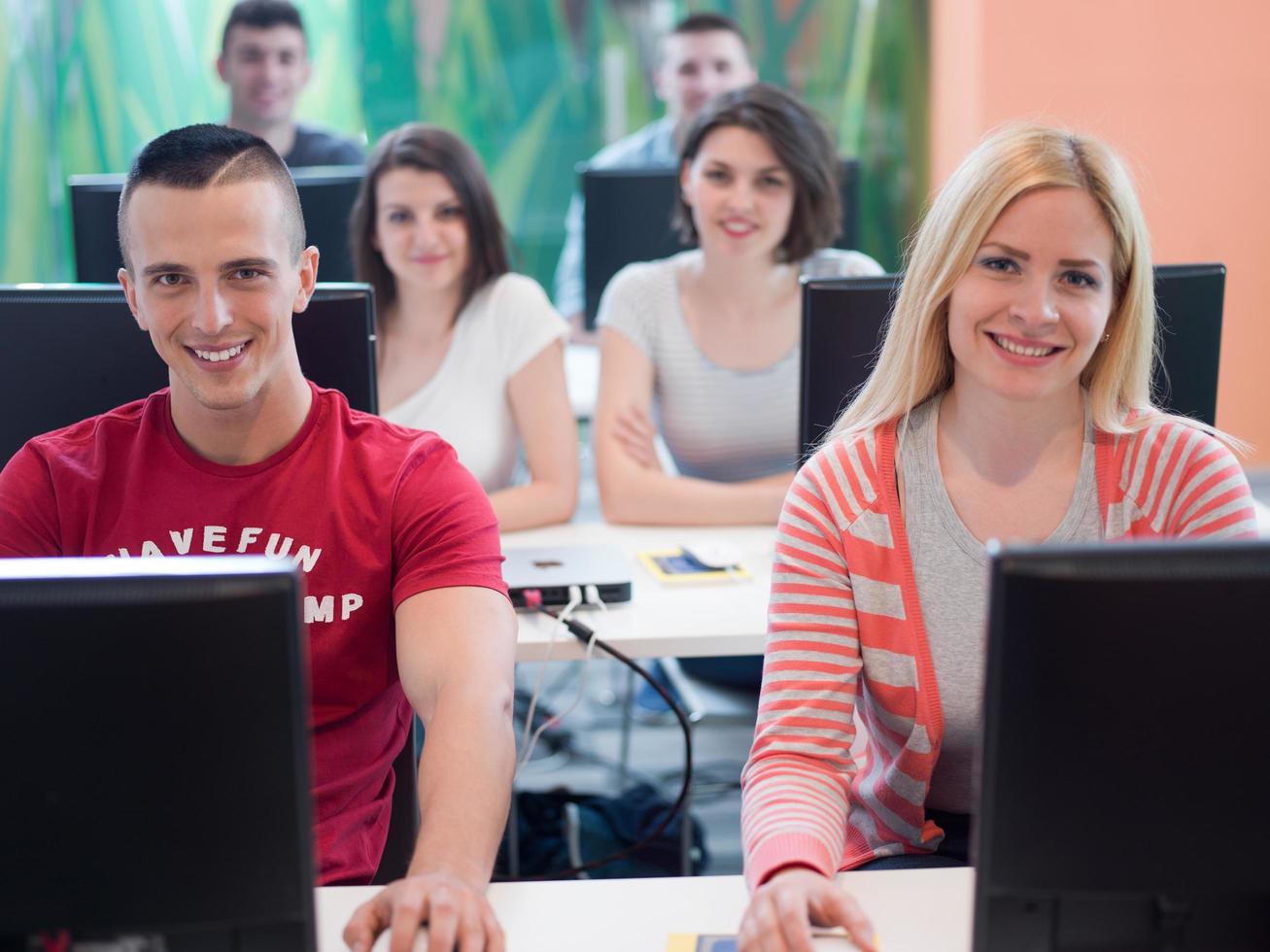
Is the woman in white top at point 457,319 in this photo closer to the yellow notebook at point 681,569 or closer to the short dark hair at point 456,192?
the short dark hair at point 456,192

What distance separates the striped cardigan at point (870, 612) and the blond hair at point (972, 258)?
0.05 meters

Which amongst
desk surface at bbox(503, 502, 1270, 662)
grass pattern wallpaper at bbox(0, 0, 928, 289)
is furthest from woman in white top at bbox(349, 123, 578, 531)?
grass pattern wallpaper at bbox(0, 0, 928, 289)

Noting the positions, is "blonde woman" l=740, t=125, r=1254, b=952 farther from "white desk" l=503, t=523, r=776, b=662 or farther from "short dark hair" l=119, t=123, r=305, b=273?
"short dark hair" l=119, t=123, r=305, b=273

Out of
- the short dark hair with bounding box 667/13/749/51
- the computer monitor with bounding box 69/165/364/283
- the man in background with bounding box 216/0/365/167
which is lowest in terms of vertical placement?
the computer monitor with bounding box 69/165/364/283

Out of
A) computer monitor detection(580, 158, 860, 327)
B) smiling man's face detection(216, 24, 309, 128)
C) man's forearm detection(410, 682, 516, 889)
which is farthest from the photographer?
smiling man's face detection(216, 24, 309, 128)

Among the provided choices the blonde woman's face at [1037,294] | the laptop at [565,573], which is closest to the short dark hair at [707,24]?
the laptop at [565,573]

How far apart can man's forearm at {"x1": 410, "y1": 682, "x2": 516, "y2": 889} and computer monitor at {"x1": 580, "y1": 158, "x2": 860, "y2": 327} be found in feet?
6.26

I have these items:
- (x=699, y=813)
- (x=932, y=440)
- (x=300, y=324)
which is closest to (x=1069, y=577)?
(x=932, y=440)

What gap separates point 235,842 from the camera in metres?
0.79

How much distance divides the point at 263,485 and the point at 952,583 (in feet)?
2.36

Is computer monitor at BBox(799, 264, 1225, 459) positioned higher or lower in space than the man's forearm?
higher

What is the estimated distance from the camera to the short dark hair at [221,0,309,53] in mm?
3896

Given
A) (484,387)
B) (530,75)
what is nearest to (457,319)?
(484,387)

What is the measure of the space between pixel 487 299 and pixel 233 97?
1.76 m
